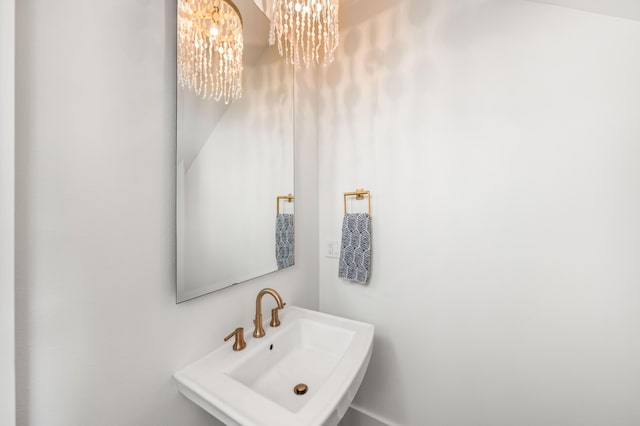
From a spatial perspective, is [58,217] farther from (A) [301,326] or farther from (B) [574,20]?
(B) [574,20]

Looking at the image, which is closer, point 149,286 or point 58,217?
point 58,217

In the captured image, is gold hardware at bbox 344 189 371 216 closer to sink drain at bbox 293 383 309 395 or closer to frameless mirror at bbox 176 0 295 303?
frameless mirror at bbox 176 0 295 303

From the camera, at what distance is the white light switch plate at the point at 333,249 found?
156 centimetres

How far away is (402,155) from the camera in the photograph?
1328 millimetres

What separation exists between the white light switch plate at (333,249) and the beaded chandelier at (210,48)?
101 centimetres

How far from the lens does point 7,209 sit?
48 cm

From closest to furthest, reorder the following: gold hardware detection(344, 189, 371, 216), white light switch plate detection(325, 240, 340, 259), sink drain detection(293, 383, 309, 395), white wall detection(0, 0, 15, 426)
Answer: white wall detection(0, 0, 15, 426) → sink drain detection(293, 383, 309, 395) → gold hardware detection(344, 189, 371, 216) → white light switch plate detection(325, 240, 340, 259)

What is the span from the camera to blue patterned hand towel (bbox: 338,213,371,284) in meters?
1.38

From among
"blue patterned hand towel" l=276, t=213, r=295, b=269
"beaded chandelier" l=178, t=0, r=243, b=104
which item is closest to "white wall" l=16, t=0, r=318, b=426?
"beaded chandelier" l=178, t=0, r=243, b=104

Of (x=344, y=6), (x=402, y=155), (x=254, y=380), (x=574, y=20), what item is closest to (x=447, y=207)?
(x=402, y=155)

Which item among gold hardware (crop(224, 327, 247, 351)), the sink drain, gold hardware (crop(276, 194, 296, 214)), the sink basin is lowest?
the sink drain

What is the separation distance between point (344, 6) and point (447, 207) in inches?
52.4

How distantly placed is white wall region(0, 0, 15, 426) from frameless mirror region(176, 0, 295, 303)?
1.19ft

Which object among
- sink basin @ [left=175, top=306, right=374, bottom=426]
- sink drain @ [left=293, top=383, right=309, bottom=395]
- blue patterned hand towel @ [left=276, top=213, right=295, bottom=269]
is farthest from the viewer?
blue patterned hand towel @ [left=276, top=213, right=295, bottom=269]
